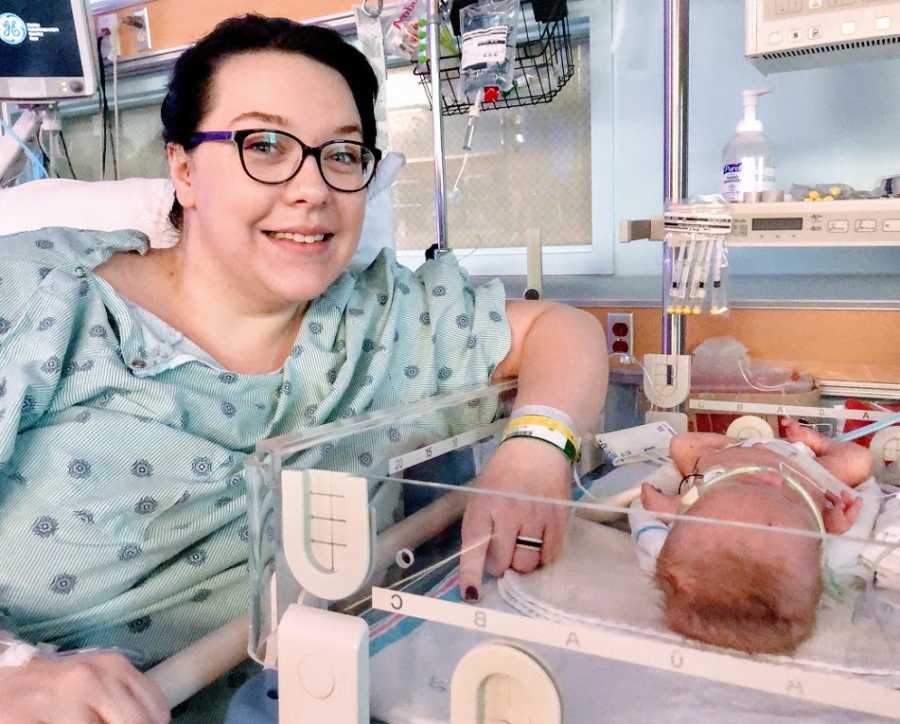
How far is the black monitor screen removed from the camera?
232cm

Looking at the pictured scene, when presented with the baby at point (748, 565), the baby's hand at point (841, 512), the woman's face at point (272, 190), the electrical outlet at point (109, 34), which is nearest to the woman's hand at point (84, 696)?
the baby at point (748, 565)

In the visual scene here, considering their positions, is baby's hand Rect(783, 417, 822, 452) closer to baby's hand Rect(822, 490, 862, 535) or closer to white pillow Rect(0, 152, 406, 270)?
baby's hand Rect(822, 490, 862, 535)

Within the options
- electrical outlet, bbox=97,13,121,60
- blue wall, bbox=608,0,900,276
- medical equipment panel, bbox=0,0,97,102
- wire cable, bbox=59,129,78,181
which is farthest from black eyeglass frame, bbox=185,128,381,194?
wire cable, bbox=59,129,78,181

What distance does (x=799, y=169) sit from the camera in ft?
6.66

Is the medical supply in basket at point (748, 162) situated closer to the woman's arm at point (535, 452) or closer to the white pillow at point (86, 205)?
the woman's arm at point (535, 452)

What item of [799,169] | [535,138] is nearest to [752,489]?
[799,169]

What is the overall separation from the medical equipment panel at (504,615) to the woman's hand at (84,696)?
12 cm

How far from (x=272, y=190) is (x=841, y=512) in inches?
36.8

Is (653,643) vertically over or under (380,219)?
under

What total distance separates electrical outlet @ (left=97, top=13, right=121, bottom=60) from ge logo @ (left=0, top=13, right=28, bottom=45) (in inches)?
19.6

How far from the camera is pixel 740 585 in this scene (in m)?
0.75

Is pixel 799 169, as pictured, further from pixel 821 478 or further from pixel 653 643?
pixel 653 643

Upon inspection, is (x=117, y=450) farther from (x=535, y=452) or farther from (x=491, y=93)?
(x=491, y=93)

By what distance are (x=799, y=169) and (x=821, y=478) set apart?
1.15 meters
